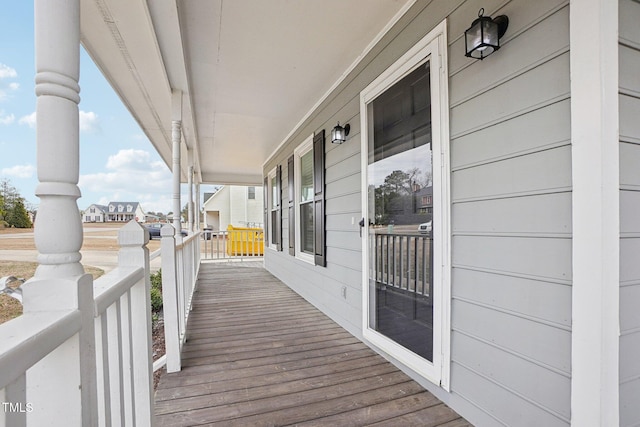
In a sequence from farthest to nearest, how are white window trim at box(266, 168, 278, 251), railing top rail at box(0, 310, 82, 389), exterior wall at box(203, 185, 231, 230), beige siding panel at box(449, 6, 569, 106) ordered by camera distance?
exterior wall at box(203, 185, 231, 230)
white window trim at box(266, 168, 278, 251)
beige siding panel at box(449, 6, 569, 106)
railing top rail at box(0, 310, 82, 389)

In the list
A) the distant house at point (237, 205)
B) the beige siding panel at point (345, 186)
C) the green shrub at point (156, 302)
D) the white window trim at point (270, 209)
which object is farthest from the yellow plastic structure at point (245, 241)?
the distant house at point (237, 205)

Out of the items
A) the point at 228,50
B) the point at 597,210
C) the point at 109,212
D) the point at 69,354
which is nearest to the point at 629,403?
the point at 597,210

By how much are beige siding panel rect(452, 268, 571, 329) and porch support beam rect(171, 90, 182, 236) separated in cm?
308

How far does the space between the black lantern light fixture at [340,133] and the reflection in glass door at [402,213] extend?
462mm

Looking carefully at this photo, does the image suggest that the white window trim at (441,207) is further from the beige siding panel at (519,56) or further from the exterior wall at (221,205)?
the exterior wall at (221,205)

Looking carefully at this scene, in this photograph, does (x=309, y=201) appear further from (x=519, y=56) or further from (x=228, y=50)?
(x=519, y=56)

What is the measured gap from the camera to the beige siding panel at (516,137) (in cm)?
133

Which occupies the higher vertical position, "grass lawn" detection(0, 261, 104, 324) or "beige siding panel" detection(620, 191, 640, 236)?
"beige siding panel" detection(620, 191, 640, 236)

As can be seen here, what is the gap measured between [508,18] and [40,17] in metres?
1.84

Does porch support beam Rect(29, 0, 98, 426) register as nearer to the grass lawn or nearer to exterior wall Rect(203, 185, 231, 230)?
the grass lawn

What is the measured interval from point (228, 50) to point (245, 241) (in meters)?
7.43

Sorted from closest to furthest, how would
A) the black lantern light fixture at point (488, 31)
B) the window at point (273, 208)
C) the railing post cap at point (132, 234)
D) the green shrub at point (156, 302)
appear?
the railing post cap at point (132, 234)
the black lantern light fixture at point (488, 31)
the green shrub at point (156, 302)
the window at point (273, 208)

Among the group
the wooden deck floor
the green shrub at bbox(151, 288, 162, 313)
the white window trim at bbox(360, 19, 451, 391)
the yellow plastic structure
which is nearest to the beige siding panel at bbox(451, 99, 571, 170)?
the white window trim at bbox(360, 19, 451, 391)

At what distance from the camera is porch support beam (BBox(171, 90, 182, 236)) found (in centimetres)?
336
